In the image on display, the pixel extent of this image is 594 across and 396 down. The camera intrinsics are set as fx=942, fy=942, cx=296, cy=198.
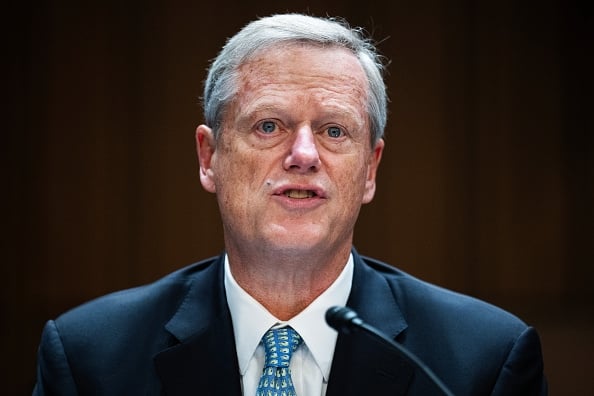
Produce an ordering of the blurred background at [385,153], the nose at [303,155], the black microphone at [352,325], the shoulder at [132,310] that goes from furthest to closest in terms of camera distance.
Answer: the blurred background at [385,153]
the shoulder at [132,310]
the nose at [303,155]
the black microphone at [352,325]

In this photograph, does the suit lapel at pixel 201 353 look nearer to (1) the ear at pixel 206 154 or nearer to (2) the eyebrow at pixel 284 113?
(1) the ear at pixel 206 154

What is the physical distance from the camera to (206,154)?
239 cm

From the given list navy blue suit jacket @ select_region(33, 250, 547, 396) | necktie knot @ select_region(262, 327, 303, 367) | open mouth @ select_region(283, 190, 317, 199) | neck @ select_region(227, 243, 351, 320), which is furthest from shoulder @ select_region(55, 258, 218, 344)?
open mouth @ select_region(283, 190, 317, 199)

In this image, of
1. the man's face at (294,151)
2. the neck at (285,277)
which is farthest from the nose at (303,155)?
the neck at (285,277)

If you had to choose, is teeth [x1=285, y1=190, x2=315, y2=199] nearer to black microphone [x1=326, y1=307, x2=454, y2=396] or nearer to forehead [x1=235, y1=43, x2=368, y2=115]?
forehead [x1=235, y1=43, x2=368, y2=115]

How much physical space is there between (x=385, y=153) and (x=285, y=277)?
1.98 m

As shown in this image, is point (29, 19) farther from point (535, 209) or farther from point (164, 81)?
point (535, 209)

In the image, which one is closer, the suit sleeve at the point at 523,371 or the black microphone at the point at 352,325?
the black microphone at the point at 352,325

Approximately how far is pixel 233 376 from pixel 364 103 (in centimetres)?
72

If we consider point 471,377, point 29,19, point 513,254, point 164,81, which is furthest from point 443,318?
point 29,19

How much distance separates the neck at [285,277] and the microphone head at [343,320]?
44 centimetres

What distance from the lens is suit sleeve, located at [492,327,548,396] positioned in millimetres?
2135

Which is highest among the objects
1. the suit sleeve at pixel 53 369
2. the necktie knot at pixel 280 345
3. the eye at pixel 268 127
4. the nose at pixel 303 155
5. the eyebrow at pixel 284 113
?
the eyebrow at pixel 284 113

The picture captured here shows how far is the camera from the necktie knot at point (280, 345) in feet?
6.99
